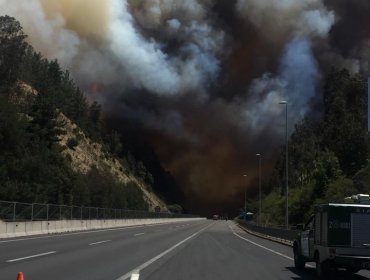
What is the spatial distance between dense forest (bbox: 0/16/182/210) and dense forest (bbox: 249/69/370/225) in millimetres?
30239

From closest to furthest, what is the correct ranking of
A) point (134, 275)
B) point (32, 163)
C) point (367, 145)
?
point (134, 275) < point (32, 163) < point (367, 145)

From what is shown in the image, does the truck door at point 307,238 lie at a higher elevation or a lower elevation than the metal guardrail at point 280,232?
higher

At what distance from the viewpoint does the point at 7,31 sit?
117 meters

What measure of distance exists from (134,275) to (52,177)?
262 ft

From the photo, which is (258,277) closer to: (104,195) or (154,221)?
(154,221)

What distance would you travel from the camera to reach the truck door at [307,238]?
1904 centimetres

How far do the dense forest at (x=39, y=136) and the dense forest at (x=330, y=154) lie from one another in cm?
3024

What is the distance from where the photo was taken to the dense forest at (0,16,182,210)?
87.1 m

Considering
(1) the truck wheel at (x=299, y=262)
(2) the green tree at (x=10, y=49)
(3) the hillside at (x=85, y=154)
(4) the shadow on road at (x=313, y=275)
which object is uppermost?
(2) the green tree at (x=10, y=49)

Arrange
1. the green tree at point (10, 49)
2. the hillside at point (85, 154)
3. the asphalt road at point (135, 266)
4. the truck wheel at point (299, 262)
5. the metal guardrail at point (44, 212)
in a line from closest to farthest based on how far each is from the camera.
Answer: the asphalt road at point (135, 266) < the truck wheel at point (299, 262) < the metal guardrail at point (44, 212) < the green tree at point (10, 49) < the hillside at point (85, 154)

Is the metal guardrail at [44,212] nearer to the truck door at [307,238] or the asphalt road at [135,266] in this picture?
the asphalt road at [135,266]

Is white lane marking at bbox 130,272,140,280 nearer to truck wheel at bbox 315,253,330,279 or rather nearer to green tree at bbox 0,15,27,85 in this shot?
truck wheel at bbox 315,253,330,279

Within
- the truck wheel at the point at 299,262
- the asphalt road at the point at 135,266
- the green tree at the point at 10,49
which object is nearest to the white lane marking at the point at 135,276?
the asphalt road at the point at 135,266

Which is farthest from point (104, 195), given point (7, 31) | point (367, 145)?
point (367, 145)
